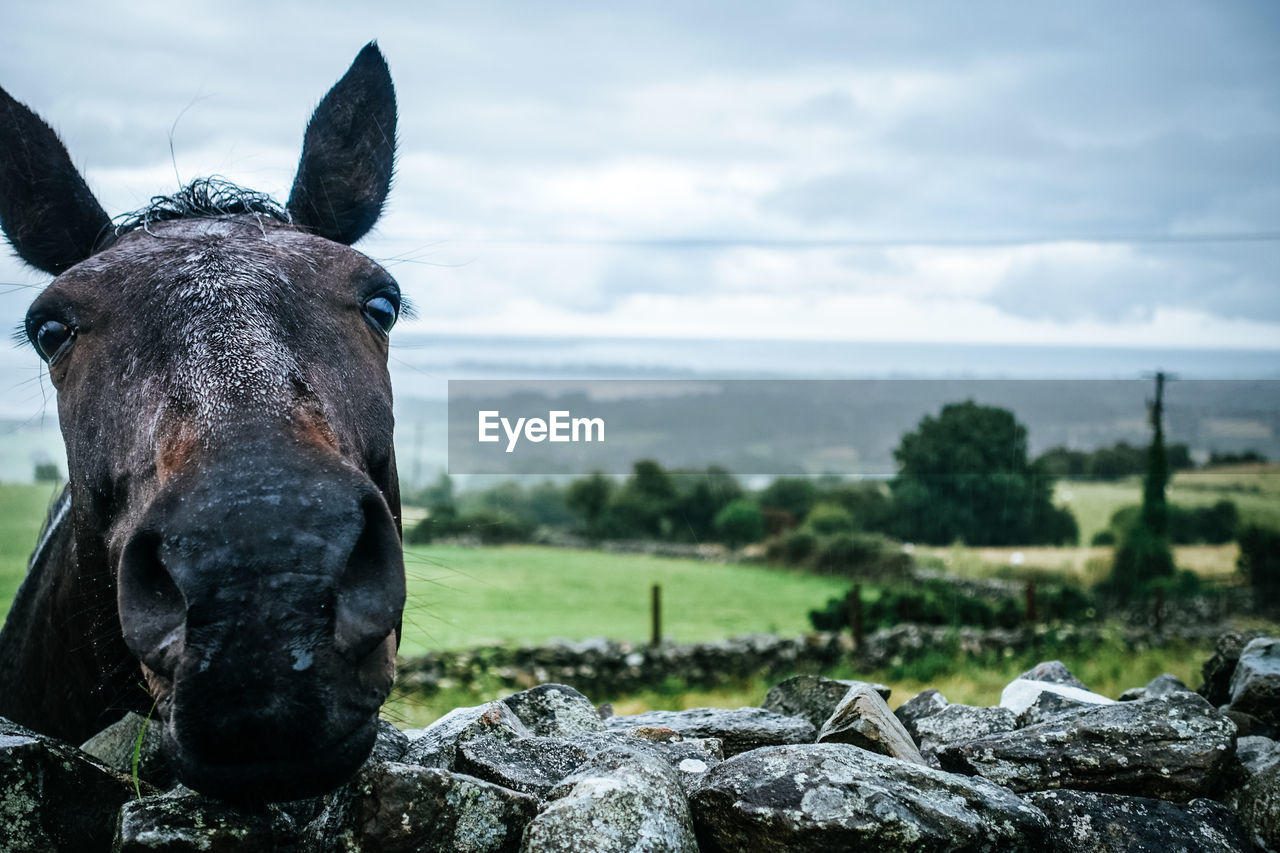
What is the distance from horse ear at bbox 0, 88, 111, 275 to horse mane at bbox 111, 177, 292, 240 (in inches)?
7.4

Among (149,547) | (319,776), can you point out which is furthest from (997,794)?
(149,547)

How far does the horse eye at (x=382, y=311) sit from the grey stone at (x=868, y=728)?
87.4 inches

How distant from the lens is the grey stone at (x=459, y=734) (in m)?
3.12

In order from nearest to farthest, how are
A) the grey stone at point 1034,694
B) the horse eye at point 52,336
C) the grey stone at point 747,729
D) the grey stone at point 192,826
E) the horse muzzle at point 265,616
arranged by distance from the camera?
1. the horse muzzle at point 265,616
2. the grey stone at point 192,826
3. the horse eye at point 52,336
4. the grey stone at point 747,729
5. the grey stone at point 1034,694

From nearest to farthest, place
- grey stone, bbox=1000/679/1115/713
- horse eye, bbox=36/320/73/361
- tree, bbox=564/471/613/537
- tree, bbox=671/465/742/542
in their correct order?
horse eye, bbox=36/320/73/361 < grey stone, bbox=1000/679/1115/713 < tree, bbox=671/465/742/542 < tree, bbox=564/471/613/537

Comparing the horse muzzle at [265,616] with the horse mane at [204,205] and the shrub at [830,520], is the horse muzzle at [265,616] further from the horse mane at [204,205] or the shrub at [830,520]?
the shrub at [830,520]

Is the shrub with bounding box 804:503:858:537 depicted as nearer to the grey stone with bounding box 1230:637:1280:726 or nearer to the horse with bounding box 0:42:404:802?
the grey stone with bounding box 1230:637:1280:726

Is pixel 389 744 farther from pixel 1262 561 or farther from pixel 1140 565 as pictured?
pixel 1262 561

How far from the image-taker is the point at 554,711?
3.81 meters

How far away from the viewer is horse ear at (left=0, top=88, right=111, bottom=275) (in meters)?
3.58

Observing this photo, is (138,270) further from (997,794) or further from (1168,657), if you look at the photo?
(1168,657)

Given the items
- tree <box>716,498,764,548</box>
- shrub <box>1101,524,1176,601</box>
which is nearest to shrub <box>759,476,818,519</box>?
tree <box>716,498,764,548</box>

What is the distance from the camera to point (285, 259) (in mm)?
2984

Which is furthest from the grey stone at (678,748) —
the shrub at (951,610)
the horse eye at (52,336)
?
the shrub at (951,610)
